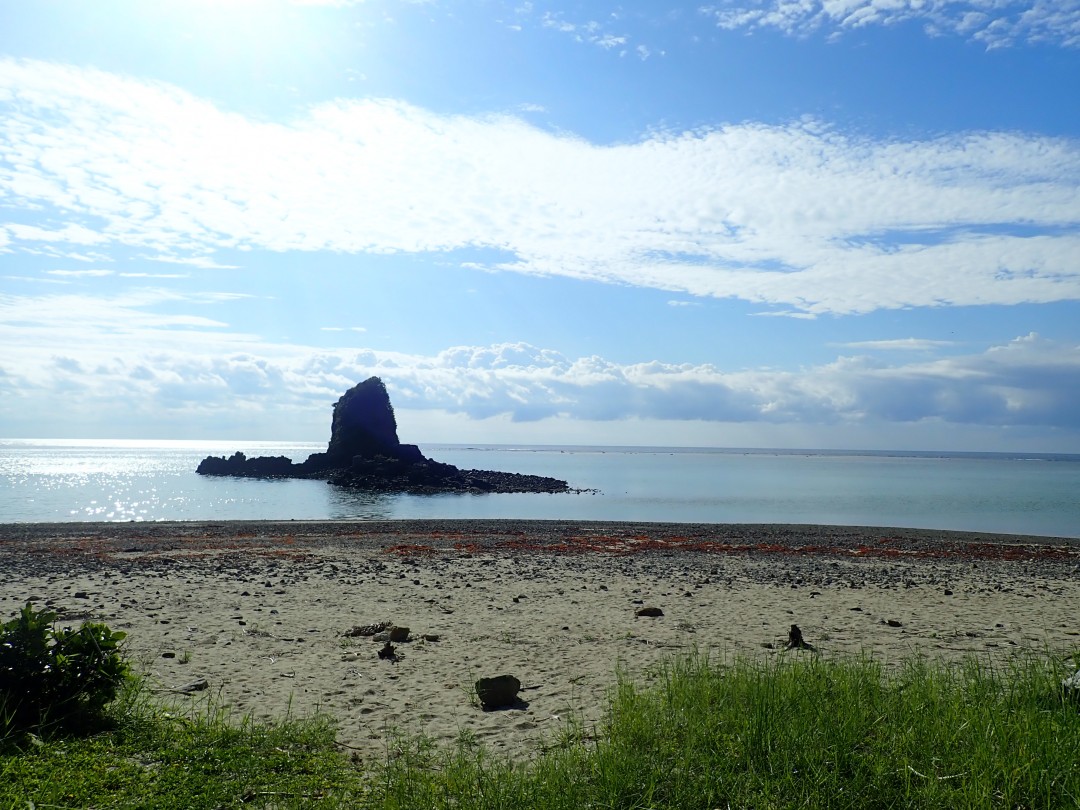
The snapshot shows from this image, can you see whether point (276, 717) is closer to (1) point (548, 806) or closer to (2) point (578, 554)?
(1) point (548, 806)

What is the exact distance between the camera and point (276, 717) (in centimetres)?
846

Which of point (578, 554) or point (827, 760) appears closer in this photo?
point (827, 760)

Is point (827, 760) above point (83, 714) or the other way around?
above

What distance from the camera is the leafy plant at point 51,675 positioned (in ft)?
23.6

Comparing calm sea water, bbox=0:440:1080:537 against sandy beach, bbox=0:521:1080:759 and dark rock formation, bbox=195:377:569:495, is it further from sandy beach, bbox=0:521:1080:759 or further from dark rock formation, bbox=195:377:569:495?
sandy beach, bbox=0:521:1080:759

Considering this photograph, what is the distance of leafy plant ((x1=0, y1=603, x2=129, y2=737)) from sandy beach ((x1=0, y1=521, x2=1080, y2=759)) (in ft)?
5.37

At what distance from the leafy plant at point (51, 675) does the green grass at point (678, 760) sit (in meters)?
0.41

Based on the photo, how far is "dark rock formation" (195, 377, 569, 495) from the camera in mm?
96188

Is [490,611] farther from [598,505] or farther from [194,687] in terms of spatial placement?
[598,505]

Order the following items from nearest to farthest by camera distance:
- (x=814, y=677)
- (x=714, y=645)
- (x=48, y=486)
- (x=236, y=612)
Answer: (x=814, y=677) → (x=714, y=645) → (x=236, y=612) → (x=48, y=486)

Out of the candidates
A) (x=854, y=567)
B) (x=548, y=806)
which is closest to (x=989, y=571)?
(x=854, y=567)

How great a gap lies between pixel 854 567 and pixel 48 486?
96659 mm

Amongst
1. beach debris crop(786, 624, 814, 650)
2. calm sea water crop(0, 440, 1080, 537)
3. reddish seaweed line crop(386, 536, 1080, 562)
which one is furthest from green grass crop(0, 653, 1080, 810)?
calm sea water crop(0, 440, 1080, 537)

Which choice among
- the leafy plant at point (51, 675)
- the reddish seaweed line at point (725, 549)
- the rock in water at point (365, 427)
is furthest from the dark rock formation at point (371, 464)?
the leafy plant at point (51, 675)
